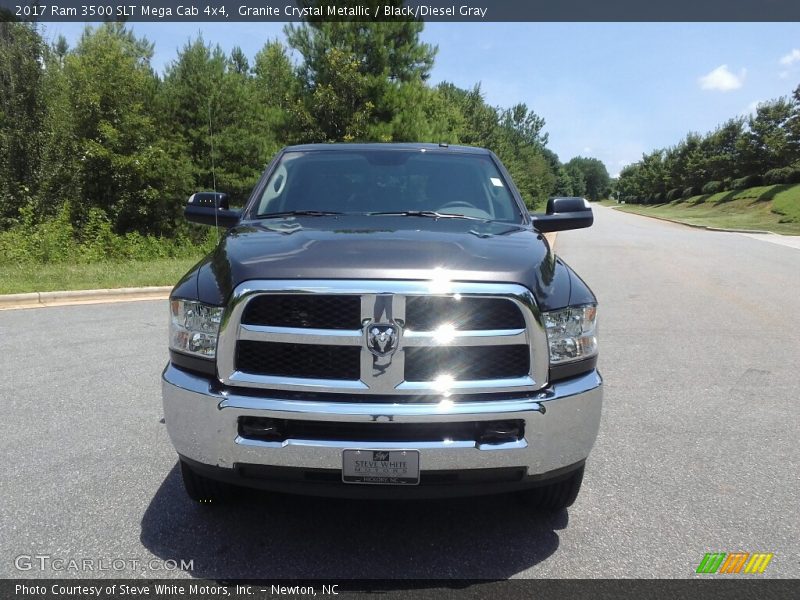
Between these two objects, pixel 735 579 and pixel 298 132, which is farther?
pixel 298 132

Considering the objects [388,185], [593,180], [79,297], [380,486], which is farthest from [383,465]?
[593,180]

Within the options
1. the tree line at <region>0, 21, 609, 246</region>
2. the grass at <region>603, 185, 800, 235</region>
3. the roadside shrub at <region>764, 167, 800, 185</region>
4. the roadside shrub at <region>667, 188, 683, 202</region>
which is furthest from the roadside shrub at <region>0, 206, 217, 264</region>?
the roadside shrub at <region>667, 188, 683, 202</region>

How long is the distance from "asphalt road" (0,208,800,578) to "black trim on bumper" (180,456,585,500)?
377mm

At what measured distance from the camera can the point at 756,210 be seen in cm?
4259

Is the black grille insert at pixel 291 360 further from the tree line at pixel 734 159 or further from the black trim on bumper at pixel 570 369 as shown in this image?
the tree line at pixel 734 159

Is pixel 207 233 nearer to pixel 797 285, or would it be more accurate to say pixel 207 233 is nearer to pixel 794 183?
pixel 797 285

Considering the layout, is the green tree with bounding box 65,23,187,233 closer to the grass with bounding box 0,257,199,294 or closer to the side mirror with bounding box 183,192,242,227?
the grass with bounding box 0,257,199,294

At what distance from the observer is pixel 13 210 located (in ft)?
90.3

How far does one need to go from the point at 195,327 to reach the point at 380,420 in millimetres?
896

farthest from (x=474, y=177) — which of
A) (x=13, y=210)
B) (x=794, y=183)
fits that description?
(x=794, y=183)

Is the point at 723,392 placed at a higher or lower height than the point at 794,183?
lower

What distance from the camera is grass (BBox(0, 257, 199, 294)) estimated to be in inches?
404

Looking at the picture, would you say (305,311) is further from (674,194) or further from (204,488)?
(674,194)

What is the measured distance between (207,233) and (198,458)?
26503 millimetres
